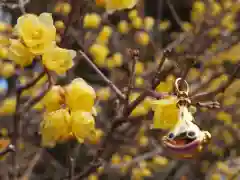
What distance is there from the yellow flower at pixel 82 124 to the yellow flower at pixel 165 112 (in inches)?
5.2

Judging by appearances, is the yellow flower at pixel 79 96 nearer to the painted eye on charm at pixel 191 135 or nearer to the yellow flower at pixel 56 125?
the yellow flower at pixel 56 125

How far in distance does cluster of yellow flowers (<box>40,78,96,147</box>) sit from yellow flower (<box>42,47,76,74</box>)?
5cm

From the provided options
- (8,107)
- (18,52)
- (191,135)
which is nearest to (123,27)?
(8,107)

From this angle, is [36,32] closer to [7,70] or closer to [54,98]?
[54,98]

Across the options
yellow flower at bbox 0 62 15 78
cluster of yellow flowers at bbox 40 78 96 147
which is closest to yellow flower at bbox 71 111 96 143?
cluster of yellow flowers at bbox 40 78 96 147

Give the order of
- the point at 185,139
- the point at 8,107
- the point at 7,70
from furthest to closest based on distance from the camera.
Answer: the point at 7,70, the point at 8,107, the point at 185,139

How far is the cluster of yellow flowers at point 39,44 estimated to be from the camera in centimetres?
87

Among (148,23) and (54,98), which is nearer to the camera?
(54,98)

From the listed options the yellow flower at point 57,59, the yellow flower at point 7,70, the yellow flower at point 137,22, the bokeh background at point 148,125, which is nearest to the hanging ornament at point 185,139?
the yellow flower at point 57,59

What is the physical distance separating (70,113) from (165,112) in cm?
19

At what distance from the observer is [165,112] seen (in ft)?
2.75

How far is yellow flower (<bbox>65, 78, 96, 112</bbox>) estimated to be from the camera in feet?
2.80

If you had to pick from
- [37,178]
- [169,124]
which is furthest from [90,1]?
[37,178]

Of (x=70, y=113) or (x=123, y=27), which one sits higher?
(x=70, y=113)
